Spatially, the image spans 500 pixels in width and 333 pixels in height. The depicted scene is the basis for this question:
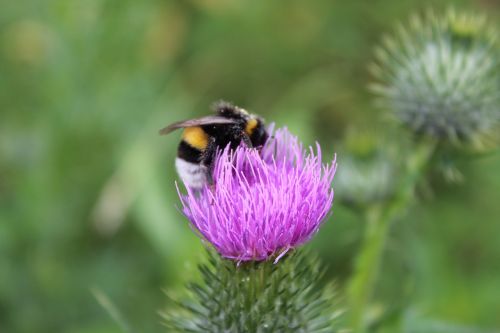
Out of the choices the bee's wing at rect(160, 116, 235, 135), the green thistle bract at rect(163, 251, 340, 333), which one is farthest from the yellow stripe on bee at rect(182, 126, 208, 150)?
the green thistle bract at rect(163, 251, 340, 333)

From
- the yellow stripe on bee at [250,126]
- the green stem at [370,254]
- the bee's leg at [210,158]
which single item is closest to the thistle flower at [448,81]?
the green stem at [370,254]

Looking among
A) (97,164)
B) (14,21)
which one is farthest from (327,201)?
(14,21)

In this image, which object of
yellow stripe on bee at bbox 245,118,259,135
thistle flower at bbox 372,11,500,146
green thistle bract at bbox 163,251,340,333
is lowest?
green thistle bract at bbox 163,251,340,333

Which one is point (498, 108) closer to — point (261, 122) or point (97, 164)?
point (261, 122)

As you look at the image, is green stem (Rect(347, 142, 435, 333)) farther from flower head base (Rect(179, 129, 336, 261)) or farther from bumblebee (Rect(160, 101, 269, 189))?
bumblebee (Rect(160, 101, 269, 189))

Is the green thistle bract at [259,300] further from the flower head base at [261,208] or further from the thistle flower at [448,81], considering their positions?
the thistle flower at [448,81]
